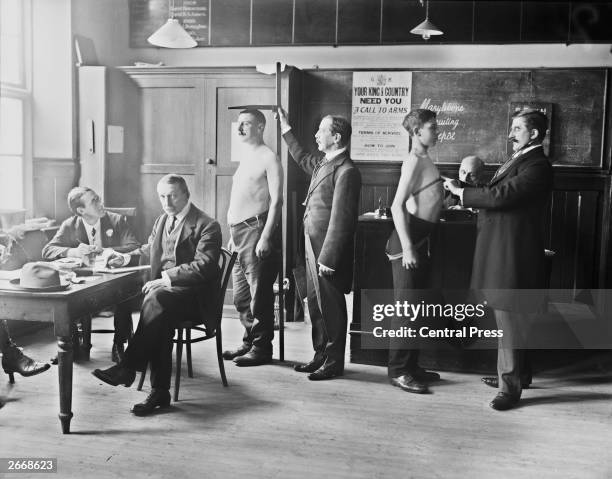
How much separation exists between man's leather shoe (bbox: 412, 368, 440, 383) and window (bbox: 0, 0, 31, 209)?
3235 millimetres

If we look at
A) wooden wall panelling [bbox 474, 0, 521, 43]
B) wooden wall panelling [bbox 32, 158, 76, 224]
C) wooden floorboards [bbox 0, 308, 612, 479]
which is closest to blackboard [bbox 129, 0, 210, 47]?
wooden wall panelling [bbox 32, 158, 76, 224]

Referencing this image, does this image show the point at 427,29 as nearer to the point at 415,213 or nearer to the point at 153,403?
the point at 415,213

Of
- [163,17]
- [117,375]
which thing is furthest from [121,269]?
[163,17]

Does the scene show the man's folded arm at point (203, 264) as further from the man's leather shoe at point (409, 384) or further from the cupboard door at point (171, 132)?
the cupboard door at point (171, 132)

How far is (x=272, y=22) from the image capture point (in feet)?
20.6

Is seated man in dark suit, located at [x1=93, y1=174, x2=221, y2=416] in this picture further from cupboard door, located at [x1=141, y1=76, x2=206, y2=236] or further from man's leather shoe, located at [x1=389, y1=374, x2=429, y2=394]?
cupboard door, located at [x1=141, y1=76, x2=206, y2=236]

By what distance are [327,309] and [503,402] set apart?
115cm

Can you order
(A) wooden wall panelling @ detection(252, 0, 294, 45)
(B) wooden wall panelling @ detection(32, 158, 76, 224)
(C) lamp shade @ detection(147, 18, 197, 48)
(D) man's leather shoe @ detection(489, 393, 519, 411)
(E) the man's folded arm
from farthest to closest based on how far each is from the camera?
1. (A) wooden wall panelling @ detection(252, 0, 294, 45)
2. (B) wooden wall panelling @ detection(32, 158, 76, 224)
3. (C) lamp shade @ detection(147, 18, 197, 48)
4. (D) man's leather shoe @ detection(489, 393, 519, 411)
5. (E) the man's folded arm

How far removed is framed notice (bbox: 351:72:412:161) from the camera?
6.11 metres

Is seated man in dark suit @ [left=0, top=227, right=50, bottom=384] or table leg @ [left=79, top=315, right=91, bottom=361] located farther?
table leg @ [left=79, top=315, right=91, bottom=361]

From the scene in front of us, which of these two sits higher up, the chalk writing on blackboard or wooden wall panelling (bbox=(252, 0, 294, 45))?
wooden wall panelling (bbox=(252, 0, 294, 45))

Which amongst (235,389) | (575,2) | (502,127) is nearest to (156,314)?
(235,389)

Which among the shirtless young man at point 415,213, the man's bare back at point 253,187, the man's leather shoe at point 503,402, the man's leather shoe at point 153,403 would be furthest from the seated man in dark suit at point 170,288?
the man's leather shoe at point 503,402

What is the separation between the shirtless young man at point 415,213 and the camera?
401cm
